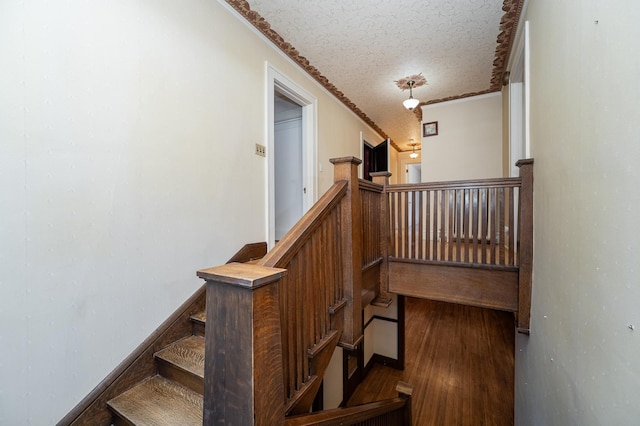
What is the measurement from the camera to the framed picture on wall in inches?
168

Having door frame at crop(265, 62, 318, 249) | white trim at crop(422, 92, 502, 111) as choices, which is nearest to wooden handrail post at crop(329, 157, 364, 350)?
door frame at crop(265, 62, 318, 249)

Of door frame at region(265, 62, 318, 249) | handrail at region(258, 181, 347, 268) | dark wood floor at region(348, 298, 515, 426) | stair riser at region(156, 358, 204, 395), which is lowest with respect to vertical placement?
dark wood floor at region(348, 298, 515, 426)

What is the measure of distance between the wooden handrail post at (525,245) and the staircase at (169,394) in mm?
2077

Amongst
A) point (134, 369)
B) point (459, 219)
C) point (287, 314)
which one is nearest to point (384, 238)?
point (459, 219)

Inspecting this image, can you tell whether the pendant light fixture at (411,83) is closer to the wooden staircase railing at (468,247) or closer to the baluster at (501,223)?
the wooden staircase railing at (468,247)

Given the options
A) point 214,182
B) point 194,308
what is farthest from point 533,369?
point 214,182

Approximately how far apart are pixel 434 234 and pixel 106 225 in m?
2.20

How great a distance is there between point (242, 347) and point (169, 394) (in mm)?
1110

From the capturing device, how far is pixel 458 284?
2053 mm

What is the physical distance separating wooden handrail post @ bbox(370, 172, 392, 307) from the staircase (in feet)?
4.69

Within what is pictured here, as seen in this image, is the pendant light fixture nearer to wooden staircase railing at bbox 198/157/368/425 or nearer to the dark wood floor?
wooden staircase railing at bbox 198/157/368/425

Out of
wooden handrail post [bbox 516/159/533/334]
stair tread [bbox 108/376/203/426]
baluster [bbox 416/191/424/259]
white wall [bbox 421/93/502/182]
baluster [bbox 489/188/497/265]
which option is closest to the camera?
stair tread [bbox 108/376/203/426]

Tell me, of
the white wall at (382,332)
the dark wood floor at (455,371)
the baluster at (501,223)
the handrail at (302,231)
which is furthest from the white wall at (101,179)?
the dark wood floor at (455,371)

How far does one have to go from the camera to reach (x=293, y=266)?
1.16m
